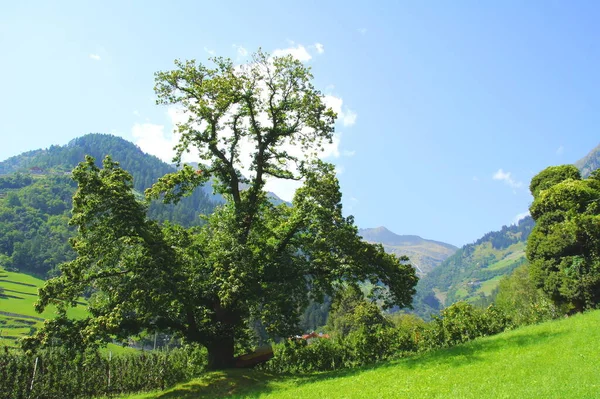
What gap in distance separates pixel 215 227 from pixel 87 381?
439 inches

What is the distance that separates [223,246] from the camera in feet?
71.4

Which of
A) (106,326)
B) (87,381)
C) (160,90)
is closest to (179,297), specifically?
(106,326)

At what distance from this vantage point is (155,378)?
27.0 meters

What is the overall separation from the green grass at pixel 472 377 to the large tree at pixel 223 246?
10.2ft

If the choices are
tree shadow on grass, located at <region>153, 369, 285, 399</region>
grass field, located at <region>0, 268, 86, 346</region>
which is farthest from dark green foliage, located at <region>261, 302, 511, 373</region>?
grass field, located at <region>0, 268, 86, 346</region>

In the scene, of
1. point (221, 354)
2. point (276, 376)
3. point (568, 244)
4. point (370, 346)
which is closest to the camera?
point (276, 376)

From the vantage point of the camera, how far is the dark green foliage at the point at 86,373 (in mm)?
20672

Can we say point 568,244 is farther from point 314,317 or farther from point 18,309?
point 18,309

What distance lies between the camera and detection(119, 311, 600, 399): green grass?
464 inches

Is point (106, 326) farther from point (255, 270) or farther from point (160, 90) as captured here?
point (160, 90)

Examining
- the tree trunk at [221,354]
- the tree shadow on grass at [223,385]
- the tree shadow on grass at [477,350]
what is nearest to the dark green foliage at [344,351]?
the tree trunk at [221,354]

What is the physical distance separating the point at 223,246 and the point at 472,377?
1279 centimetres

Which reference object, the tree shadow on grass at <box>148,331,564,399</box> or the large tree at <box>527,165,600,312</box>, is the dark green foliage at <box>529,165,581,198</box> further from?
the tree shadow on grass at <box>148,331,564,399</box>

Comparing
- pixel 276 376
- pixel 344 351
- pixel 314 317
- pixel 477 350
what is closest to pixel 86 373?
→ pixel 276 376
